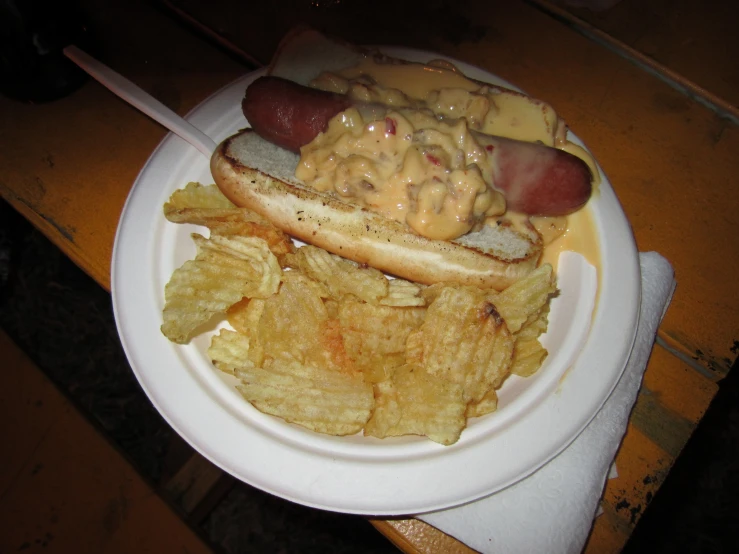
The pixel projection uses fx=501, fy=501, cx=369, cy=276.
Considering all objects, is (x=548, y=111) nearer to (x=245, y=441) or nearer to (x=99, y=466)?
(x=245, y=441)

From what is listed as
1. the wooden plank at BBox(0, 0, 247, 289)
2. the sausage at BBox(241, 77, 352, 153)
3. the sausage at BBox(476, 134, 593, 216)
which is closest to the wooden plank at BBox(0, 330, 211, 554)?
the wooden plank at BBox(0, 0, 247, 289)

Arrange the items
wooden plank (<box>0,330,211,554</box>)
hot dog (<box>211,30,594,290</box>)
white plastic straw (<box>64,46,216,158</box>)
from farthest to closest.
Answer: wooden plank (<box>0,330,211,554</box>) → white plastic straw (<box>64,46,216,158</box>) → hot dog (<box>211,30,594,290</box>)

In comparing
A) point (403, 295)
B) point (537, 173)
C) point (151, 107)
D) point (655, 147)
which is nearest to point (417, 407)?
point (403, 295)

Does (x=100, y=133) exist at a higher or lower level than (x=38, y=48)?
lower

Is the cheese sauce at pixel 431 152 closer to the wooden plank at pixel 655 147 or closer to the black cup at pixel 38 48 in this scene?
the wooden plank at pixel 655 147

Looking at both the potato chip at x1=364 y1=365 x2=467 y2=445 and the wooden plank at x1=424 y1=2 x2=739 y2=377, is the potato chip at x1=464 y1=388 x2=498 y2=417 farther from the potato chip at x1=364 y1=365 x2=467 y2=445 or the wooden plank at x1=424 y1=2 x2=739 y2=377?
the wooden plank at x1=424 y1=2 x2=739 y2=377

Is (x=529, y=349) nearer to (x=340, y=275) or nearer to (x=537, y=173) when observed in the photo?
(x=537, y=173)

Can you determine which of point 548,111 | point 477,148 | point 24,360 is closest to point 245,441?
point 477,148
